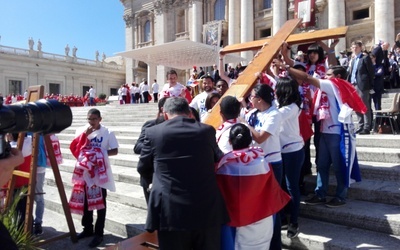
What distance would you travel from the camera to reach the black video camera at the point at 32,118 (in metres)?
1.34

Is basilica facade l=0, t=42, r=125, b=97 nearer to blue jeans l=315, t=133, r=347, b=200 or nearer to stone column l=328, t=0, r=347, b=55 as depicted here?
stone column l=328, t=0, r=347, b=55

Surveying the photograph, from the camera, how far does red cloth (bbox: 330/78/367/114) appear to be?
4.00 m

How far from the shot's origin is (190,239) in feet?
8.86

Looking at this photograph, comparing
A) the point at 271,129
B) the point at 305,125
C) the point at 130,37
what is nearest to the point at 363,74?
the point at 305,125

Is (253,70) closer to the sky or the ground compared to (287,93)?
closer to the sky

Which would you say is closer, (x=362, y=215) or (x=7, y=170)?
(x=7, y=170)

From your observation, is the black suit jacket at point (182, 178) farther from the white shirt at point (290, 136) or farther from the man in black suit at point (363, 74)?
the man in black suit at point (363, 74)

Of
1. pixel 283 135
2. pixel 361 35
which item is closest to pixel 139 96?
pixel 361 35

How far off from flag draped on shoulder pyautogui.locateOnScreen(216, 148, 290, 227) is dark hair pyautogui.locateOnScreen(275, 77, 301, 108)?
908 mm

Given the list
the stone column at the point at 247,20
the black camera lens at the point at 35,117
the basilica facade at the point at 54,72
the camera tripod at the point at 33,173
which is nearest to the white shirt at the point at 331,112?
the black camera lens at the point at 35,117

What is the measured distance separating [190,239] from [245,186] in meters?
0.63

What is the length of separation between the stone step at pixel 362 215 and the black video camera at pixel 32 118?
10.9 feet

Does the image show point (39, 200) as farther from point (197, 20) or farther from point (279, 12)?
point (197, 20)

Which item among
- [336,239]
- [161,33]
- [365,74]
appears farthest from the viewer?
[161,33]
